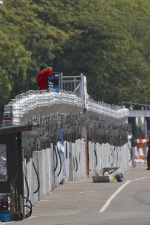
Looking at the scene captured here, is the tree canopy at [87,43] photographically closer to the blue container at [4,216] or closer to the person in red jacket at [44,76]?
the person in red jacket at [44,76]

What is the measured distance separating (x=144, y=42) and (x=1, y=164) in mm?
71625

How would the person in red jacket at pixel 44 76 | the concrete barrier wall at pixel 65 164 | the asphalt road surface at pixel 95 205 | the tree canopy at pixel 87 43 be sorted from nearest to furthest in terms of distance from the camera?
the asphalt road surface at pixel 95 205 → the concrete barrier wall at pixel 65 164 → the person in red jacket at pixel 44 76 → the tree canopy at pixel 87 43

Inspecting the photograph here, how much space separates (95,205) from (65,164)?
10.3 meters

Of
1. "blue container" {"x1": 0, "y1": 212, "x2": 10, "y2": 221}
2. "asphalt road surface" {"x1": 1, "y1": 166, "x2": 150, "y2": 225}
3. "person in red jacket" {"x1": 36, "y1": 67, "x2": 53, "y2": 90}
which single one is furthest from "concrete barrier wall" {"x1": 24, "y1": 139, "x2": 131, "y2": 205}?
"blue container" {"x1": 0, "y1": 212, "x2": 10, "y2": 221}

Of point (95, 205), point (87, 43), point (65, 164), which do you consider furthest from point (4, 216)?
point (87, 43)

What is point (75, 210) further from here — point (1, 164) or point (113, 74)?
point (113, 74)

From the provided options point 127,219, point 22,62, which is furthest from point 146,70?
point 127,219

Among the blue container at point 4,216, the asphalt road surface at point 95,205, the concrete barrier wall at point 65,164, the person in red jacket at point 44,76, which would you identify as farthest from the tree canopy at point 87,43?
the blue container at point 4,216

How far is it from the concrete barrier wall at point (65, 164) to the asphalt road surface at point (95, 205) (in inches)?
14.0

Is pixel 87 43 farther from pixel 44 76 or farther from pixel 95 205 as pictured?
pixel 95 205

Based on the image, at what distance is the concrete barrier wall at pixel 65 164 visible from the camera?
95.6 ft

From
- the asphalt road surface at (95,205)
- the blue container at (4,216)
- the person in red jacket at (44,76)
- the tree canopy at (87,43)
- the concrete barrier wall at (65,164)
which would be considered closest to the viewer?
the blue container at (4,216)

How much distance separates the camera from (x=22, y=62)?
76438 mm

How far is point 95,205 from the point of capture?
2847cm
